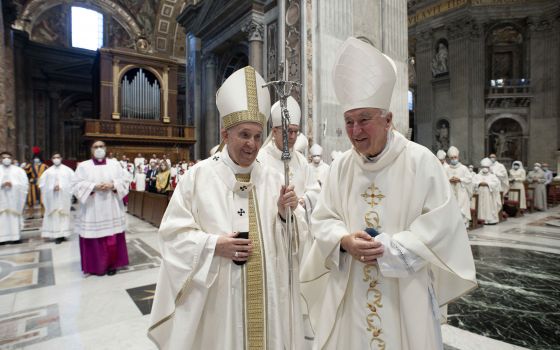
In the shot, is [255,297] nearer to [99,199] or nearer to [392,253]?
[392,253]

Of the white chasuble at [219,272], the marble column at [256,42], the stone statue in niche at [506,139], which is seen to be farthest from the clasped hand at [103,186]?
the stone statue in niche at [506,139]

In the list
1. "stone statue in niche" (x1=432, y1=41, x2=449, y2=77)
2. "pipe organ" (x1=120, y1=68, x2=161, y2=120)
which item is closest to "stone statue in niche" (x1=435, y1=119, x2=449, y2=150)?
"stone statue in niche" (x1=432, y1=41, x2=449, y2=77)

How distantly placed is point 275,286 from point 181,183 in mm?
789

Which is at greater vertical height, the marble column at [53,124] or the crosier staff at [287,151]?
the marble column at [53,124]

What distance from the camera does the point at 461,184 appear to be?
8.56 m

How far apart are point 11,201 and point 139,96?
12152 mm

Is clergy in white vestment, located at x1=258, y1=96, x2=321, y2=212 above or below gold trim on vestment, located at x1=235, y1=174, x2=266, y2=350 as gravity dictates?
above

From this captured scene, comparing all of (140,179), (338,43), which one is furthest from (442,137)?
(140,179)

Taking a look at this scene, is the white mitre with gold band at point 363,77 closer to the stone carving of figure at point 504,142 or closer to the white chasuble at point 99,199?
the white chasuble at point 99,199

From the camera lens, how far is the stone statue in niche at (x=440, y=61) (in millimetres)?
21203

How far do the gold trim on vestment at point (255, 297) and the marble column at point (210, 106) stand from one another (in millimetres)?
14037

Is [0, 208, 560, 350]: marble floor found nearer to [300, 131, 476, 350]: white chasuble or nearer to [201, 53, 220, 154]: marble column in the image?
[300, 131, 476, 350]: white chasuble

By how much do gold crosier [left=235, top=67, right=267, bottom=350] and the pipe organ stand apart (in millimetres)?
18113

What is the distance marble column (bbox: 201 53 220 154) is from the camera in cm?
1555
